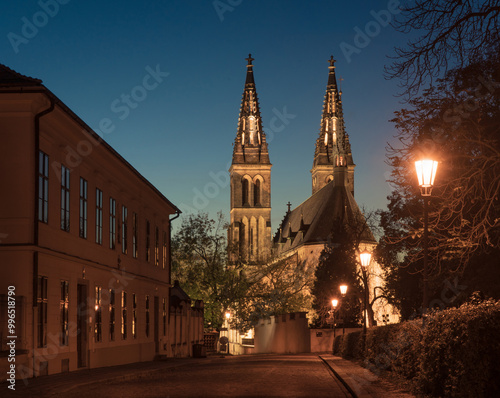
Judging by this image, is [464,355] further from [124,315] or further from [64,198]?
[124,315]

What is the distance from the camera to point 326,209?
121 m

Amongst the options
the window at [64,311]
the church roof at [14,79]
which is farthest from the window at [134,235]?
the church roof at [14,79]

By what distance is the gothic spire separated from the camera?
455ft

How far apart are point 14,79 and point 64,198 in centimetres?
412

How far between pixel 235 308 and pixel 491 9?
2225 inches

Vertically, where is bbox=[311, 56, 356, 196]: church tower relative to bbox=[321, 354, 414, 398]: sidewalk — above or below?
above

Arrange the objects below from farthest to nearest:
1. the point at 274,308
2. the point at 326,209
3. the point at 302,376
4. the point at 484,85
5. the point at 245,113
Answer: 1. the point at 245,113
2. the point at 326,209
3. the point at 274,308
4. the point at 302,376
5. the point at 484,85

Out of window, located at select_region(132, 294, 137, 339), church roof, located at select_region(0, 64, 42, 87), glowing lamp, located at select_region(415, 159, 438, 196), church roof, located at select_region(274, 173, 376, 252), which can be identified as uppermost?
church roof, located at select_region(274, 173, 376, 252)

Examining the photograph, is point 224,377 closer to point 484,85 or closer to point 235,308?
point 484,85

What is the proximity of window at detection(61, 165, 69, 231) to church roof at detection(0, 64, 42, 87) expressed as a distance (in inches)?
127

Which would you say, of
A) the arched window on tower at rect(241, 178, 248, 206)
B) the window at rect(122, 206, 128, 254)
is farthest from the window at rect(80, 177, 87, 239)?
the arched window on tower at rect(241, 178, 248, 206)

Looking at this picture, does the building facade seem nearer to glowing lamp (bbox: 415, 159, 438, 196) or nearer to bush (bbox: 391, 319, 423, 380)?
bush (bbox: 391, 319, 423, 380)

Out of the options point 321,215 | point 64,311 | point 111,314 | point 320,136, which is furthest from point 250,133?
point 64,311

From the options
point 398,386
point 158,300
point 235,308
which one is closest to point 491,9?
point 398,386
